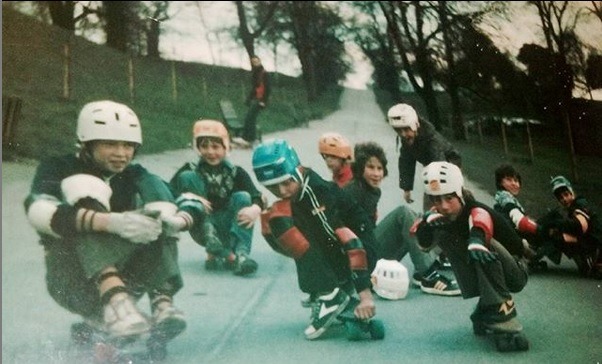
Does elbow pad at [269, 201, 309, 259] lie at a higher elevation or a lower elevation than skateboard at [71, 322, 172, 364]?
higher

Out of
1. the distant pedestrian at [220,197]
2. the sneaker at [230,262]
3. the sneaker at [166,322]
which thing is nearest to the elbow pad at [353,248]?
the distant pedestrian at [220,197]

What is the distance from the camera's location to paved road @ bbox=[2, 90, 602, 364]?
2.67 metres

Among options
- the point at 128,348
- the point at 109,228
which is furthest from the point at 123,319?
the point at 109,228

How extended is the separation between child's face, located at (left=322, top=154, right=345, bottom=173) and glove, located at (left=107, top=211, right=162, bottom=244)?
67 centimetres

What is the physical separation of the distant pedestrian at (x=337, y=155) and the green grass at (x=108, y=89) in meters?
0.13

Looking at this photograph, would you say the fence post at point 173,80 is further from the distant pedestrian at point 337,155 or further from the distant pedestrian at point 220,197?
the distant pedestrian at point 337,155

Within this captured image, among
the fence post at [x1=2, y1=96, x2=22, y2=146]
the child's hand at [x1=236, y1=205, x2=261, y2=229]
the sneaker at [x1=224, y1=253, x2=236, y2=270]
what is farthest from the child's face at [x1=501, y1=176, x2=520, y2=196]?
the fence post at [x1=2, y1=96, x2=22, y2=146]

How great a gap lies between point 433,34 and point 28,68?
162 cm

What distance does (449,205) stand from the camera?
270 centimetres

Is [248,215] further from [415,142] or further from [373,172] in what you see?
[415,142]

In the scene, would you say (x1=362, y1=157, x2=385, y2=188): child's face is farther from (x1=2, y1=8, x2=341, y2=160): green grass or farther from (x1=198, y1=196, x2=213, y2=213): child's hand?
(x1=198, y1=196, x2=213, y2=213): child's hand

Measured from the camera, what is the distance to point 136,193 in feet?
8.96

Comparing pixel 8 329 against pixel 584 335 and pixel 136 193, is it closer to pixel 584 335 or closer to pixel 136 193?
pixel 136 193

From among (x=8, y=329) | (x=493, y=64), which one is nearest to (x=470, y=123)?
(x=493, y=64)
